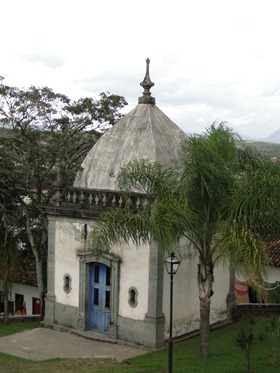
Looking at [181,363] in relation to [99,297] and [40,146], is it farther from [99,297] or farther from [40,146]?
[40,146]

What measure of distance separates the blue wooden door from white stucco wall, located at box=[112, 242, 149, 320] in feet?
1.82

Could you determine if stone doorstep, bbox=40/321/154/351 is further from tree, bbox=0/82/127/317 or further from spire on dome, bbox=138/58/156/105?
spire on dome, bbox=138/58/156/105

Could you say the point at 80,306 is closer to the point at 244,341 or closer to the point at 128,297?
the point at 128,297

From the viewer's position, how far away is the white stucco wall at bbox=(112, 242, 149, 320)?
14.5m

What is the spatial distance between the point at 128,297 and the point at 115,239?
431cm

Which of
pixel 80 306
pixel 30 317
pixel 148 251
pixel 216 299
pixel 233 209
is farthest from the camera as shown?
pixel 30 317

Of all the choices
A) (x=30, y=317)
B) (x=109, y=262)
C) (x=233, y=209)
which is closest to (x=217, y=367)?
(x=233, y=209)

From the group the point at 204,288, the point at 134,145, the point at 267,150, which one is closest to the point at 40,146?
the point at 134,145

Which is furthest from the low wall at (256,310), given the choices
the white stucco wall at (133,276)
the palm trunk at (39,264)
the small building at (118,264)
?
the palm trunk at (39,264)

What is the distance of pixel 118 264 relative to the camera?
14.9 m

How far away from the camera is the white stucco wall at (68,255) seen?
15.7 m

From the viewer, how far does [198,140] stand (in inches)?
438

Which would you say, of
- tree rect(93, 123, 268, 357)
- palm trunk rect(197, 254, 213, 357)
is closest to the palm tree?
tree rect(93, 123, 268, 357)

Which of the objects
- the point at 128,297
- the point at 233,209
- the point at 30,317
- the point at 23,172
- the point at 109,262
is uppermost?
the point at 23,172
